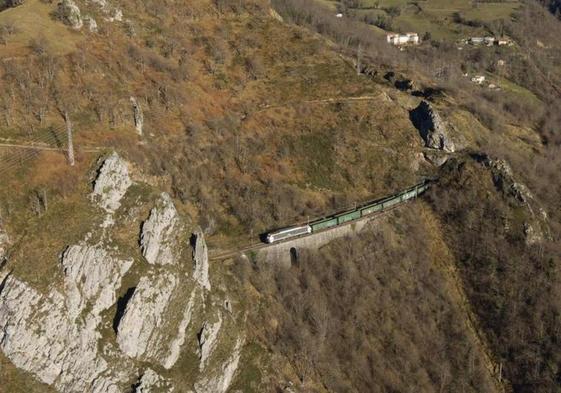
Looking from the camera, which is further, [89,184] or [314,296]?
[314,296]

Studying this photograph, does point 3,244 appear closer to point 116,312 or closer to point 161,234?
point 116,312

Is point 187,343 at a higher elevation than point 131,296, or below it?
below

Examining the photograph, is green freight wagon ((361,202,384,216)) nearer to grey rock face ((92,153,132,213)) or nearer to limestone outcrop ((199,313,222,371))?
limestone outcrop ((199,313,222,371))

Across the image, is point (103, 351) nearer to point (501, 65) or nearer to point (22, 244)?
point (22, 244)

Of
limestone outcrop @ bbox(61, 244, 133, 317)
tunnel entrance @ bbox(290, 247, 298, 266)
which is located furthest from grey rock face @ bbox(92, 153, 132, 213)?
tunnel entrance @ bbox(290, 247, 298, 266)

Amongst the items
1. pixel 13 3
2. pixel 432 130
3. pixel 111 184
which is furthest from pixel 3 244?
pixel 432 130

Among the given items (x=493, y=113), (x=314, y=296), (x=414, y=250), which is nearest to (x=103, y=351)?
(x=314, y=296)

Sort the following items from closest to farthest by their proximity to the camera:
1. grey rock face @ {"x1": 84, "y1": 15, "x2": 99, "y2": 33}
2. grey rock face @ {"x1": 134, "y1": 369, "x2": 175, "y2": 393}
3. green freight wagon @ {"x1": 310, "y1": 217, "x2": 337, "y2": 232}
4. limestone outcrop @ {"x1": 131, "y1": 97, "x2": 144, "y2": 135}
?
grey rock face @ {"x1": 134, "y1": 369, "x2": 175, "y2": 393}, limestone outcrop @ {"x1": 131, "y1": 97, "x2": 144, "y2": 135}, green freight wagon @ {"x1": 310, "y1": 217, "x2": 337, "y2": 232}, grey rock face @ {"x1": 84, "y1": 15, "x2": 99, "y2": 33}
